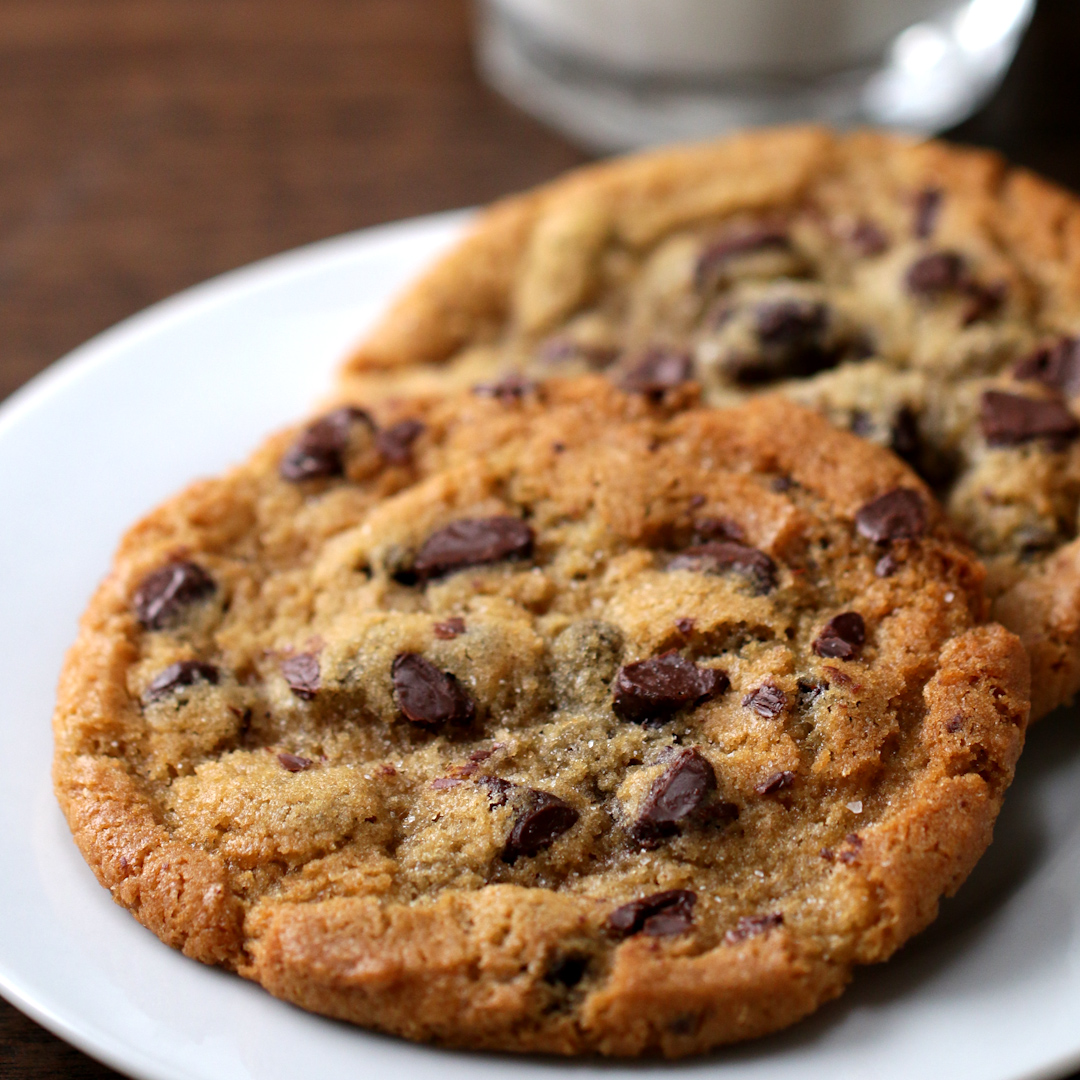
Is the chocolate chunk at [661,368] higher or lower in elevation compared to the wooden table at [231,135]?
higher

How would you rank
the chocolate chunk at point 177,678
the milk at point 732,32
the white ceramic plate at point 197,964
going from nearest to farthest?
1. the white ceramic plate at point 197,964
2. the chocolate chunk at point 177,678
3. the milk at point 732,32

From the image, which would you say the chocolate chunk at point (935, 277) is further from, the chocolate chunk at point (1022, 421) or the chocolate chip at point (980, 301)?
the chocolate chunk at point (1022, 421)

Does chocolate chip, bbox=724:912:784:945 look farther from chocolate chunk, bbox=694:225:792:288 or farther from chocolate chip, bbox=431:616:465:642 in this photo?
chocolate chunk, bbox=694:225:792:288

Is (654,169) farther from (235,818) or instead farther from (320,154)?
(235,818)

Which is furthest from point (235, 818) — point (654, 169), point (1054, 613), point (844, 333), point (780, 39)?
point (780, 39)

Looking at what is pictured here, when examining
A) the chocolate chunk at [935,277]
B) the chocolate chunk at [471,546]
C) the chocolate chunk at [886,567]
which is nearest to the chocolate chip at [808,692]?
the chocolate chunk at [886,567]

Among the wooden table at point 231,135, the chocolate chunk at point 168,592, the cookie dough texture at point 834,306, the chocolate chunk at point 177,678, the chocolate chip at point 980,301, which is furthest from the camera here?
the wooden table at point 231,135

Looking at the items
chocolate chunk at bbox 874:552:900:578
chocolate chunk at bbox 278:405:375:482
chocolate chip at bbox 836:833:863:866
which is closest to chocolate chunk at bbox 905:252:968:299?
chocolate chunk at bbox 874:552:900:578

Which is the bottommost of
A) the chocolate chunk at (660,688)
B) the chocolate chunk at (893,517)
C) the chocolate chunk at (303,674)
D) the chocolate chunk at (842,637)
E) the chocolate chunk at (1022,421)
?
the chocolate chunk at (303,674)
